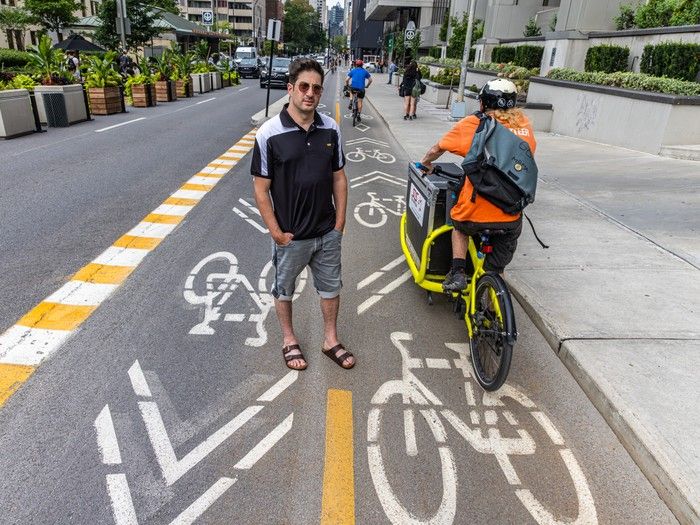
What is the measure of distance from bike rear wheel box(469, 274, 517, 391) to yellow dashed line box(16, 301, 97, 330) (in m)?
3.21

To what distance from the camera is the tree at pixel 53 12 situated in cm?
4306

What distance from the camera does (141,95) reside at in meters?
20.5

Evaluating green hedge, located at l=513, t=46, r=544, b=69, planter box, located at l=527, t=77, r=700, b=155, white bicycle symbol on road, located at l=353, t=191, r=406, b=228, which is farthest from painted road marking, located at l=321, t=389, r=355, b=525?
green hedge, located at l=513, t=46, r=544, b=69

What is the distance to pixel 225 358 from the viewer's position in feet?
12.5

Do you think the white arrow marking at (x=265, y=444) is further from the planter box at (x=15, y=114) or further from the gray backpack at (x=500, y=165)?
the planter box at (x=15, y=114)

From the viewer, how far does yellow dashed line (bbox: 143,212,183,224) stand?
6.86 metres

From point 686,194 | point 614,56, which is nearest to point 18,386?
point 686,194

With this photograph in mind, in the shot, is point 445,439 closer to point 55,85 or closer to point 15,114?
point 15,114

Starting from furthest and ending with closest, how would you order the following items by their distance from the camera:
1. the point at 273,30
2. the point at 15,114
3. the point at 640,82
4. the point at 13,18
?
1. the point at 13,18
2. the point at 273,30
3. the point at 15,114
4. the point at 640,82

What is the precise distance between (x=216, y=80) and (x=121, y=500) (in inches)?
1254

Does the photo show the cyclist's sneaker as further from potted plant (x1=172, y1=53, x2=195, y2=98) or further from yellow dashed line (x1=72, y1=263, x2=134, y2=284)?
potted plant (x1=172, y1=53, x2=195, y2=98)

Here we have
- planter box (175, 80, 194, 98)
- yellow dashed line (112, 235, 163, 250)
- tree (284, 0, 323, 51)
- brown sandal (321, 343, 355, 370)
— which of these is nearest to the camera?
brown sandal (321, 343, 355, 370)

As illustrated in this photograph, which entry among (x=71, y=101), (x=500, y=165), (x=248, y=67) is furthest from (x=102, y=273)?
(x=248, y=67)

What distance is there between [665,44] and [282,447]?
49.6 feet
